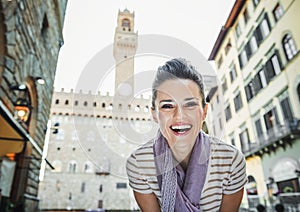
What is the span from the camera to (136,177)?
1271 mm

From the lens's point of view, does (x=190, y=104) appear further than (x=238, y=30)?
No

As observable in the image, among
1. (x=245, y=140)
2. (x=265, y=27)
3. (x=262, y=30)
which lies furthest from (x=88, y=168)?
(x=265, y=27)

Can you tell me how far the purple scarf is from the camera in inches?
43.2

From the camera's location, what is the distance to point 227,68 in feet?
53.5

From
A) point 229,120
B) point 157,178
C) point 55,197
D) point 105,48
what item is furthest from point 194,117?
point 55,197

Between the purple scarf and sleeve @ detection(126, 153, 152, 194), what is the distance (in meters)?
0.09

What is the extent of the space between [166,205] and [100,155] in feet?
1.96

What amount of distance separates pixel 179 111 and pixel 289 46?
10966 mm

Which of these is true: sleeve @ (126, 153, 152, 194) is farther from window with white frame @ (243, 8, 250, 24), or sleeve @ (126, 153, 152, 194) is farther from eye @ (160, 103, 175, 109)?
window with white frame @ (243, 8, 250, 24)

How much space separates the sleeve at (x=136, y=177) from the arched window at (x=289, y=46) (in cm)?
1056

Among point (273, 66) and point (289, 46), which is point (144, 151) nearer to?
point (289, 46)

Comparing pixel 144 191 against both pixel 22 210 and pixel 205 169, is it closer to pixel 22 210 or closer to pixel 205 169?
pixel 205 169

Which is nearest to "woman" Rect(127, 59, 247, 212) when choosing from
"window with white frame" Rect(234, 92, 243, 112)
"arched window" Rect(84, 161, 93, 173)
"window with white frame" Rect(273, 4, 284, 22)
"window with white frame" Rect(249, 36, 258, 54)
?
"window with white frame" Rect(273, 4, 284, 22)

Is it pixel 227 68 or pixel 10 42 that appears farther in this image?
pixel 227 68
